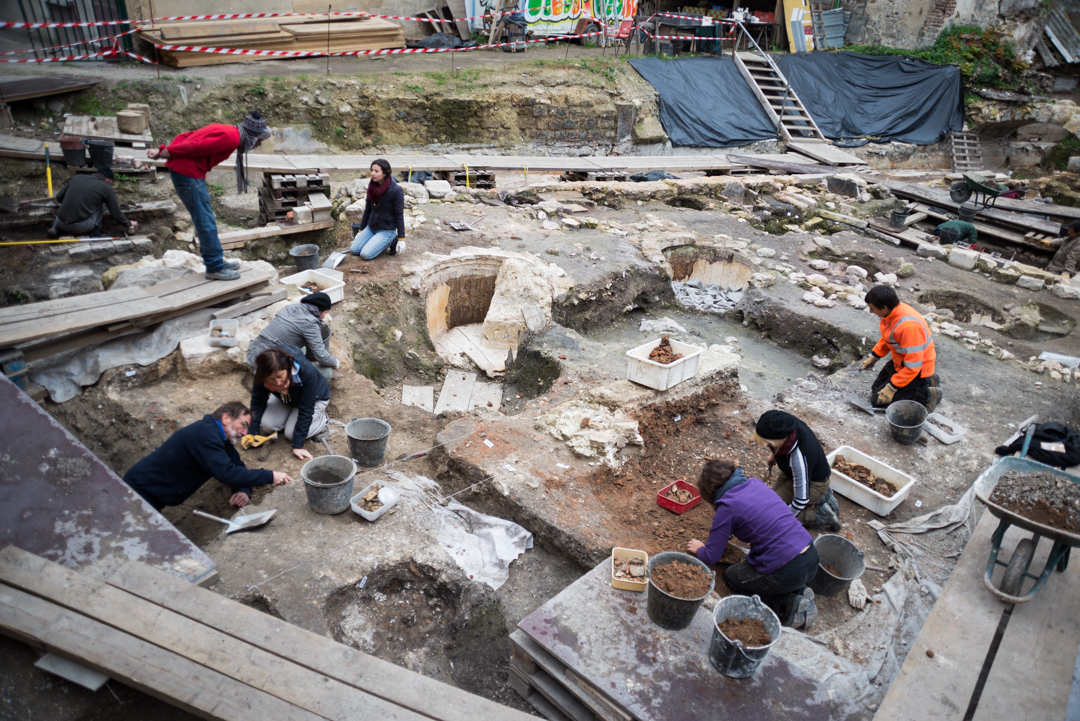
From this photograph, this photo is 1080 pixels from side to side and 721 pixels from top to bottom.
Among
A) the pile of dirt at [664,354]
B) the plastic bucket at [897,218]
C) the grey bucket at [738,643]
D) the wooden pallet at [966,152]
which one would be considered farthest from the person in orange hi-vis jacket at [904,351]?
the wooden pallet at [966,152]

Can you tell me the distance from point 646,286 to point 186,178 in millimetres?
5744

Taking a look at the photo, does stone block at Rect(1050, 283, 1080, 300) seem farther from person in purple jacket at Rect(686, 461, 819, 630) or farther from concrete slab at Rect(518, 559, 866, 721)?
concrete slab at Rect(518, 559, 866, 721)

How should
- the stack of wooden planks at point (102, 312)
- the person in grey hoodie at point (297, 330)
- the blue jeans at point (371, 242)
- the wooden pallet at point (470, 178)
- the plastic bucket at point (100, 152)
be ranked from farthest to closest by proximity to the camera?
1. the wooden pallet at point (470, 178)
2. the plastic bucket at point (100, 152)
3. the blue jeans at point (371, 242)
4. the person in grey hoodie at point (297, 330)
5. the stack of wooden planks at point (102, 312)

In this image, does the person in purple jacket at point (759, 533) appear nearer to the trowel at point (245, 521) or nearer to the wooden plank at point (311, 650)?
the wooden plank at point (311, 650)

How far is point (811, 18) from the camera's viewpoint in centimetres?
1964

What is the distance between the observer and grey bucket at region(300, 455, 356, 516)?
4.07 metres

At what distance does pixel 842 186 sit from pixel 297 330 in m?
12.7

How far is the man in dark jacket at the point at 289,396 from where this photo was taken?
14.4 ft

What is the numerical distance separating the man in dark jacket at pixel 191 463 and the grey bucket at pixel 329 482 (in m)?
0.37

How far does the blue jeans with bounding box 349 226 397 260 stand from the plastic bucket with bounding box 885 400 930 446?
5806mm

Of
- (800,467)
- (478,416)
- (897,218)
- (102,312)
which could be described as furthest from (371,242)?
(897,218)

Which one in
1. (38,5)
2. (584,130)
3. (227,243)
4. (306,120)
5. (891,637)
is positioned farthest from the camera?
(584,130)

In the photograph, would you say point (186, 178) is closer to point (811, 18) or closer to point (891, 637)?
point (891, 637)

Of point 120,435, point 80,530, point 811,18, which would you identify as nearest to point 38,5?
point 120,435
